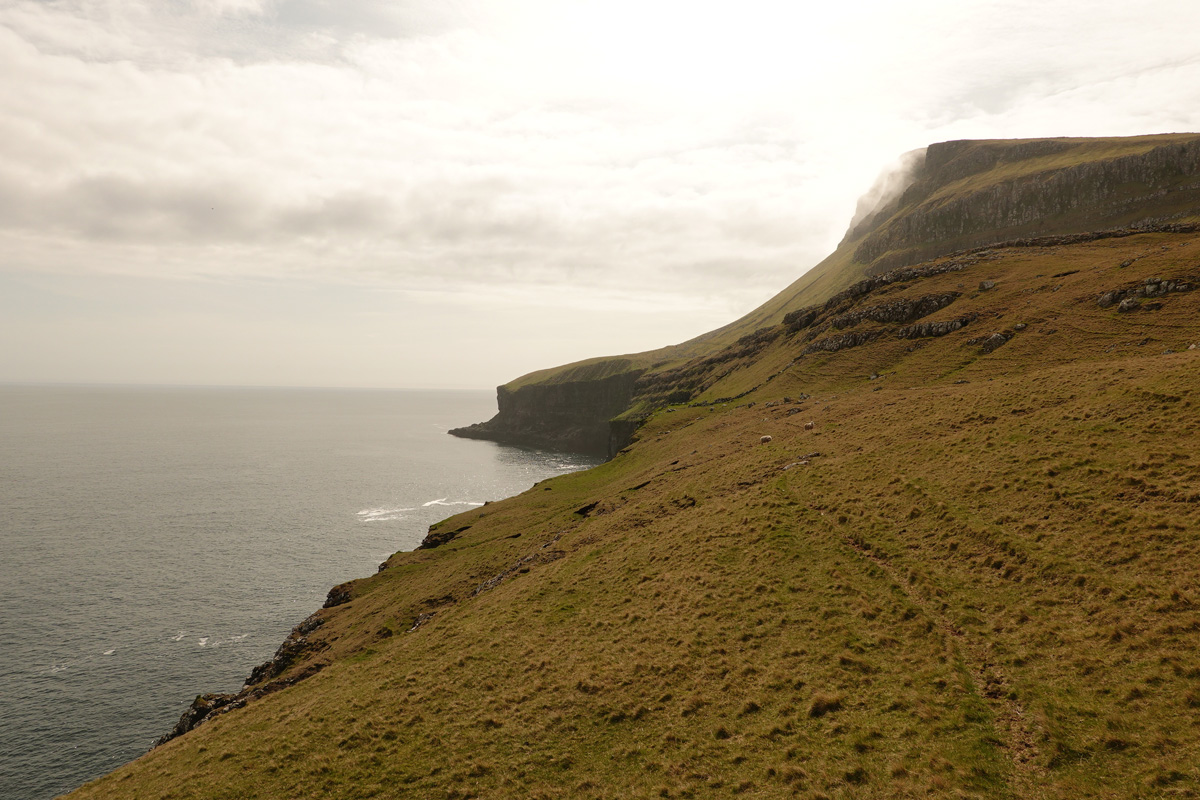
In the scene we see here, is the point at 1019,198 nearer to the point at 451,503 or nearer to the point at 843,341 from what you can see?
the point at 843,341

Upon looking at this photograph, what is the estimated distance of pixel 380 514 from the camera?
117688 millimetres

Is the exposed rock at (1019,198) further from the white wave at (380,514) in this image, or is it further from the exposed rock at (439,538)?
the white wave at (380,514)

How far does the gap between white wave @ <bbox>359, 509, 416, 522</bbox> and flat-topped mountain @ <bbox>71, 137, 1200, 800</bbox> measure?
61964 millimetres

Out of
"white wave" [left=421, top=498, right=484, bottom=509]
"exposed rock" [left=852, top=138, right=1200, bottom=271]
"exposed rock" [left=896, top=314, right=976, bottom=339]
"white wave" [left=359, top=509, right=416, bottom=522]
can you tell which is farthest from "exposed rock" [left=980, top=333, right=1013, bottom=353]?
"white wave" [left=359, top=509, right=416, bottom=522]

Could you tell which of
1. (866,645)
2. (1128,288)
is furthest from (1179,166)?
(866,645)

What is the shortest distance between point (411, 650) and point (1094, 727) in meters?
33.1

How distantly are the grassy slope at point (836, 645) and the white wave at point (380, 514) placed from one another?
231 feet

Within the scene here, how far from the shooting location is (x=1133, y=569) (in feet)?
69.1

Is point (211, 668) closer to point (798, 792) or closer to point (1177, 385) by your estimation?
point (798, 792)

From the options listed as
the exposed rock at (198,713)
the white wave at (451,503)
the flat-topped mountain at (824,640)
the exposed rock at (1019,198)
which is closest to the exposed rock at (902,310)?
the flat-topped mountain at (824,640)

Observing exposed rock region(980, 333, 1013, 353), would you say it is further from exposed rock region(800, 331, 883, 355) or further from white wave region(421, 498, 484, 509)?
white wave region(421, 498, 484, 509)

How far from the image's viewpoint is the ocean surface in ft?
160

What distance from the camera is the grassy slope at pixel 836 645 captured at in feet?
55.1

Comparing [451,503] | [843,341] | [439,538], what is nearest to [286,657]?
[439,538]
